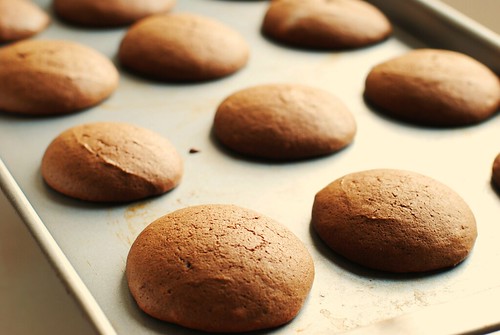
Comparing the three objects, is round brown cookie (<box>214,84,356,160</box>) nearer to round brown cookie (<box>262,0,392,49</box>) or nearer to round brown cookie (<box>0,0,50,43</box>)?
round brown cookie (<box>262,0,392,49</box>)

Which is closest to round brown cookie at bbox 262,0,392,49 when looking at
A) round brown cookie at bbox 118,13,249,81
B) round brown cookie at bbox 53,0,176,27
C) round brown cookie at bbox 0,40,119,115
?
round brown cookie at bbox 118,13,249,81

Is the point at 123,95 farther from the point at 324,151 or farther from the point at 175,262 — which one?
the point at 175,262

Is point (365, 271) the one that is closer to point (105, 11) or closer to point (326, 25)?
point (326, 25)

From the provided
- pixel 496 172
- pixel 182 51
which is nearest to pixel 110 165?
pixel 182 51

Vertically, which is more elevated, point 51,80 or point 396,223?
point 396,223

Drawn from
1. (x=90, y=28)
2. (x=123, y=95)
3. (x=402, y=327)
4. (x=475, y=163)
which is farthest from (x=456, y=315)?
A: (x=90, y=28)

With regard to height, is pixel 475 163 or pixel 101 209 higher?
pixel 475 163
